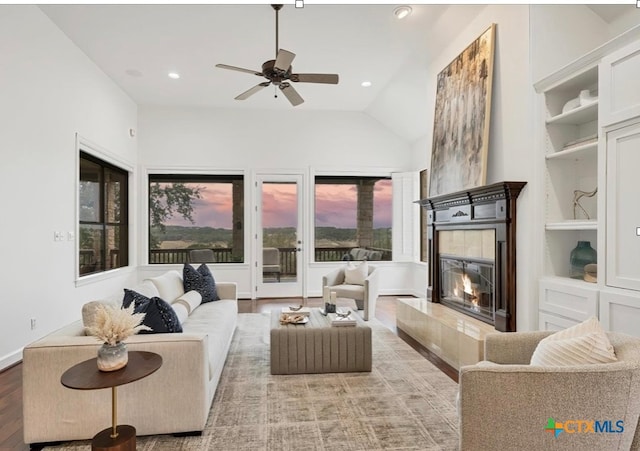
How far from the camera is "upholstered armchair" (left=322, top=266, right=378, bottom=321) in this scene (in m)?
5.22

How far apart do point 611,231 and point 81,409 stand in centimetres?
345

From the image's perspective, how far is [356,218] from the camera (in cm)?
738

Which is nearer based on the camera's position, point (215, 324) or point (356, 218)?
point (215, 324)

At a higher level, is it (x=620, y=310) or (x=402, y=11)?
(x=402, y=11)

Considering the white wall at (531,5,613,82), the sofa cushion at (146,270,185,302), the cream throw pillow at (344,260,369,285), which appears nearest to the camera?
the white wall at (531,5,613,82)

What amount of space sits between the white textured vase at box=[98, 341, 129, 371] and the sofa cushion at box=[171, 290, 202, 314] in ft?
6.03

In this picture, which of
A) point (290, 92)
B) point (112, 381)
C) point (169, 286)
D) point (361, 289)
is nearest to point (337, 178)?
point (361, 289)

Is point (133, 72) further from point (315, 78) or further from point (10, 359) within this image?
point (10, 359)

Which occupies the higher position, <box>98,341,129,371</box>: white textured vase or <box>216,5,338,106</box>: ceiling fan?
<box>216,5,338,106</box>: ceiling fan

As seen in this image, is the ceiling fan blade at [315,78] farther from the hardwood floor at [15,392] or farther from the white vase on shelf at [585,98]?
the hardwood floor at [15,392]

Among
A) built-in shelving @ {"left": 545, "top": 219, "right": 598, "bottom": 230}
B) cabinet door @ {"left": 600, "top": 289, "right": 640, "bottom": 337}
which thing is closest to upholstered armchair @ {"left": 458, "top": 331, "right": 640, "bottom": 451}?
cabinet door @ {"left": 600, "top": 289, "right": 640, "bottom": 337}

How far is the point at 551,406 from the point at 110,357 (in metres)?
1.99

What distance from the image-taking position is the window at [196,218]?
6996 mm

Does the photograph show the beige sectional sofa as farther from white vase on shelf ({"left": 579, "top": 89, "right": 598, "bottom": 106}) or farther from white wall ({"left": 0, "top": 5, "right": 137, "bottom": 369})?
white vase on shelf ({"left": 579, "top": 89, "right": 598, "bottom": 106})
